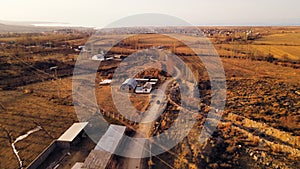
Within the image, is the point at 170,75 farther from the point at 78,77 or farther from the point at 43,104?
the point at 43,104

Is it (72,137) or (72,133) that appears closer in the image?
(72,137)

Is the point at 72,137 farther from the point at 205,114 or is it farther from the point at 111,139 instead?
the point at 205,114

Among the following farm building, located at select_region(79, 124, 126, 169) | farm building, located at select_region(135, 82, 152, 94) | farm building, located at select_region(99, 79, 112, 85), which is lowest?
farm building, located at select_region(79, 124, 126, 169)

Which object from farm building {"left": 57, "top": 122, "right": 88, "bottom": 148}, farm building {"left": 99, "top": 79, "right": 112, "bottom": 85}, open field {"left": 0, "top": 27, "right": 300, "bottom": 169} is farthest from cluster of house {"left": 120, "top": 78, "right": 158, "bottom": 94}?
farm building {"left": 57, "top": 122, "right": 88, "bottom": 148}

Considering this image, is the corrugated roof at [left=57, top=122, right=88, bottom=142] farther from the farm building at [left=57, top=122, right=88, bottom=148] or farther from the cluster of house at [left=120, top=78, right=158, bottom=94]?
the cluster of house at [left=120, top=78, right=158, bottom=94]

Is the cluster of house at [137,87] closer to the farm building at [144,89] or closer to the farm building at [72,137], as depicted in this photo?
the farm building at [144,89]

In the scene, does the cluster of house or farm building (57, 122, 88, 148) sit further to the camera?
the cluster of house

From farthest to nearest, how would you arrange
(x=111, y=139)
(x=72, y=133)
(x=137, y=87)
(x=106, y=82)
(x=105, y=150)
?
(x=106, y=82) < (x=137, y=87) < (x=72, y=133) < (x=111, y=139) < (x=105, y=150)

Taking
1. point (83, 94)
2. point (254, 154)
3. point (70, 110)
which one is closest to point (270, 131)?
point (254, 154)

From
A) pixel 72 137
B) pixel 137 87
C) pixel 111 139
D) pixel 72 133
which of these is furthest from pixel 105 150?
pixel 137 87

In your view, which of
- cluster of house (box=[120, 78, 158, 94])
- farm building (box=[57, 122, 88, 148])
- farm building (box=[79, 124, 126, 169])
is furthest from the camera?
cluster of house (box=[120, 78, 158, 94])
